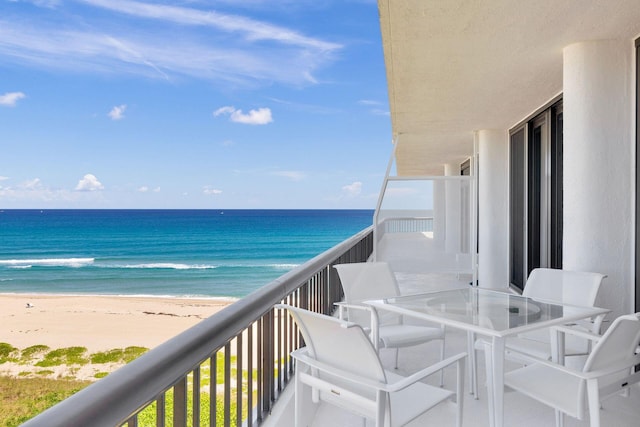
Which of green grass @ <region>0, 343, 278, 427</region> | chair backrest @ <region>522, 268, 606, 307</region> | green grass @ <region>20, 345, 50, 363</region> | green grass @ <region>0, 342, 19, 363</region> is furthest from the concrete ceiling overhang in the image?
green grass @ <region>0, 342, 19, 363</region>

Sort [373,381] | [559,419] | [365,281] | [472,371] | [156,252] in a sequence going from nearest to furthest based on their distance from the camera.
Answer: [373,381], [559,419], [472,371], [365,281], [156,252]

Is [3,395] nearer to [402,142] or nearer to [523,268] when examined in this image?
[402,142]

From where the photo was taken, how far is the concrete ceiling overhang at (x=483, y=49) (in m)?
2.54

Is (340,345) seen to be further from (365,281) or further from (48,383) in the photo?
(48,383)

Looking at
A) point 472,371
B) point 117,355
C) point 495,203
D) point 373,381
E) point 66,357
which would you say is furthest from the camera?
point 66,357

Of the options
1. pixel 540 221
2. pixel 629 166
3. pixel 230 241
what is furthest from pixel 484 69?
pixel 230 241

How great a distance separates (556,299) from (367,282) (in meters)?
1.26

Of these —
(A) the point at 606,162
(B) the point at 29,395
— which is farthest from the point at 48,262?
(A) the point at 606,162

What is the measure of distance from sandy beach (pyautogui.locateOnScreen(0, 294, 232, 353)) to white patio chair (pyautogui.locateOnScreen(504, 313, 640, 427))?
9.04m

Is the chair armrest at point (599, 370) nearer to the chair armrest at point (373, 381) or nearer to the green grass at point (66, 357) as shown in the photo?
the chair armrest at point (373, 381)

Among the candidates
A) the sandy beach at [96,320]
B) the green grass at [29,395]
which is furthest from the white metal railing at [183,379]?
the sandy beach at [96,320]

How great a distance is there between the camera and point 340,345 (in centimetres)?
165

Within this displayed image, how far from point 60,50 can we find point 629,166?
134ft

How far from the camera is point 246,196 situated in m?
47.1
